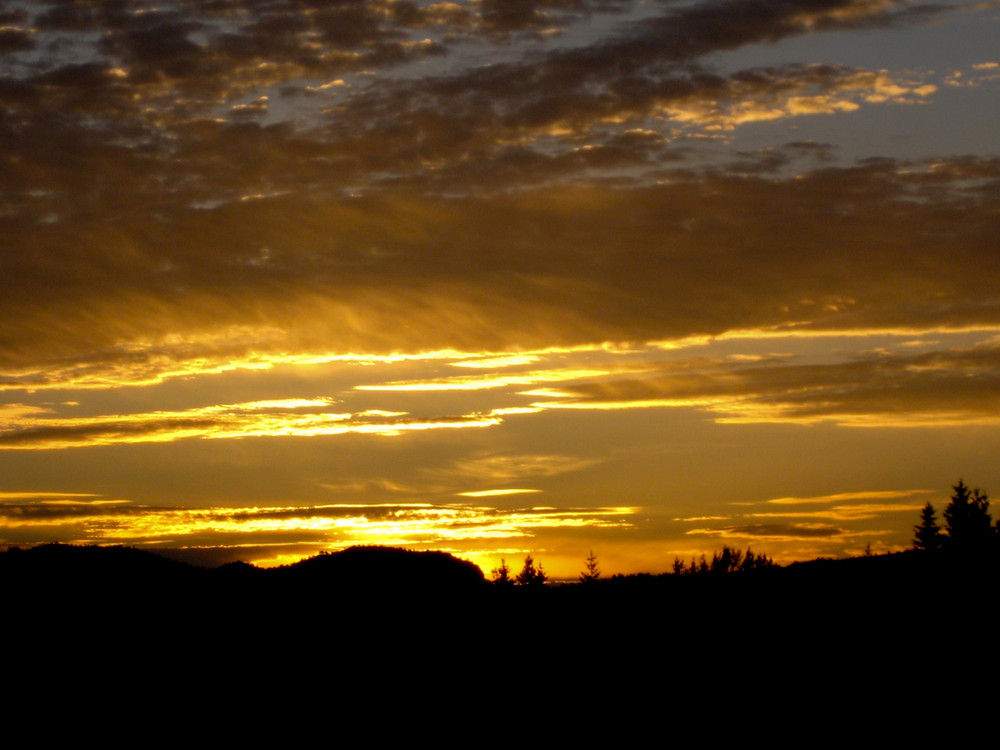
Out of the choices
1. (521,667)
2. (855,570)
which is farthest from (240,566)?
(855,570)

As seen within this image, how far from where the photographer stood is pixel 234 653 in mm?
19672

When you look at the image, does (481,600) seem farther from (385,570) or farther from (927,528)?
(927,528)

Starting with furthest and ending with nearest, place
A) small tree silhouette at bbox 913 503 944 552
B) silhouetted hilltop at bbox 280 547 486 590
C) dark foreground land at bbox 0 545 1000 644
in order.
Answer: small tree silhouette at bbox 913 503 944 552 < silhouetted hilltop at bbox 280 547 486 590 < dark foreground land at bbox 0 545 1000 644

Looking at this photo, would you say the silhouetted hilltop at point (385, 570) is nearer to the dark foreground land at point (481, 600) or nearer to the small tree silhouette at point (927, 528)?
the dark foreground land at point (481, 600)

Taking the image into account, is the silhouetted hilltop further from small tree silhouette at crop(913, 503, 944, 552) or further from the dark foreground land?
small tree silhouette at crop(913, 503, 944, 552)

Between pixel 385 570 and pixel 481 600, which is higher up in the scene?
pixel 385 570

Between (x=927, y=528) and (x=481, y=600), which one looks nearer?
(x=481, y=600)

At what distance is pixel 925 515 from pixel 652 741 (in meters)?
108

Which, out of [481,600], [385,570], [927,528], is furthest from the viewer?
[927,528]

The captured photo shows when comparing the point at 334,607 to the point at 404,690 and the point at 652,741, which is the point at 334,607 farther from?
the point at 652,741

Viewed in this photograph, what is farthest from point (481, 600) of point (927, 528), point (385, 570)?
point (927, 528)

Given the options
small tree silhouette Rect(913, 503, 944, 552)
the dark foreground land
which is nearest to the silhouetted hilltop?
the dark foreground land

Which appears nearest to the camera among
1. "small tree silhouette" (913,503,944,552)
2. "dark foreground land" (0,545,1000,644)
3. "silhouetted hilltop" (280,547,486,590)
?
"dark foreground land" (0,545,1000,644)

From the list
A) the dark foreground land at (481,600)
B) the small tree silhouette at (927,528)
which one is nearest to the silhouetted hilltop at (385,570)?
the dark foreground land at (481,600)
